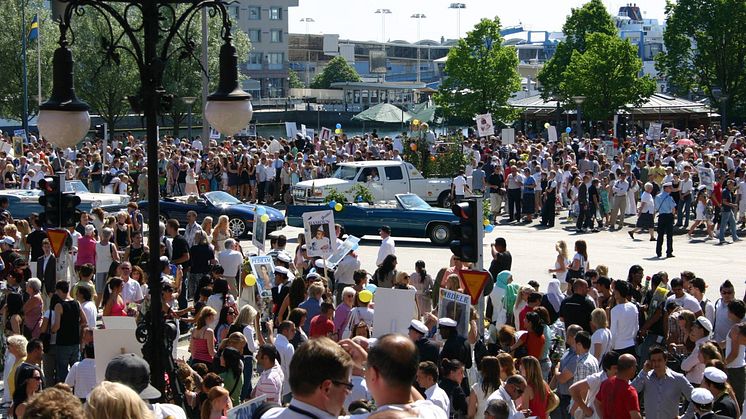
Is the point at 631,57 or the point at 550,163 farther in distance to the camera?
the point at 631,57

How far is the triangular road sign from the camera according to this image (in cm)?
1645

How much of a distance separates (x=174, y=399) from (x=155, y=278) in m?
1.09

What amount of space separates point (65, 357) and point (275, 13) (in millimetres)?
107827

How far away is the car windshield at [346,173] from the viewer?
100 ft

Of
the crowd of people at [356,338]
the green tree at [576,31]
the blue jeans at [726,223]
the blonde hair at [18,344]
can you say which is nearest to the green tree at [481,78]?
the green tree at [576,31]

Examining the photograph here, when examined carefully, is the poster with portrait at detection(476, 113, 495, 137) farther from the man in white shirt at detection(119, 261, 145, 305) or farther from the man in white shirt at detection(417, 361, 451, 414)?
the man in white shirt at detection(417, 361, 451, 414)

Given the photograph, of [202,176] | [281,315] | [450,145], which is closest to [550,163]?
[450,145]

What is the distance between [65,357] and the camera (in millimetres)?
13109

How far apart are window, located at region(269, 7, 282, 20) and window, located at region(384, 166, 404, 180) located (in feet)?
292

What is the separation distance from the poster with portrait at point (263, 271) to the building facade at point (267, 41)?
10115cm

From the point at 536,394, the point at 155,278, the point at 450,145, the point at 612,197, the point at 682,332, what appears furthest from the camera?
the point at 450,145

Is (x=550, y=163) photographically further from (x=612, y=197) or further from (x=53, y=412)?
(x=53, y=412)

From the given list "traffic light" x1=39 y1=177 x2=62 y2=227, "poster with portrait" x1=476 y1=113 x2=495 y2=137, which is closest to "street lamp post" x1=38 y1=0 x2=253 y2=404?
"traffic light" x1=39 y1=177 x2=62 y2=227

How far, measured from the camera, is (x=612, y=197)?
30.1 meters
